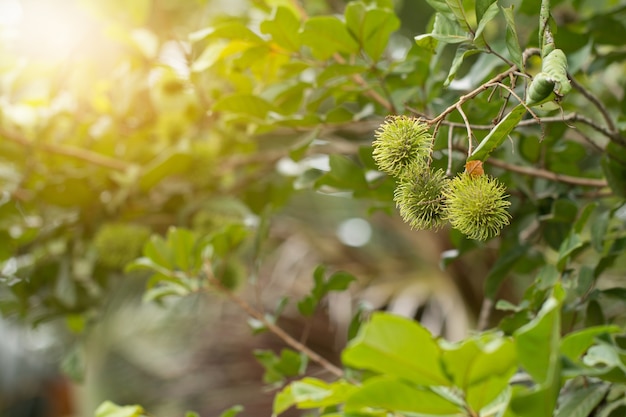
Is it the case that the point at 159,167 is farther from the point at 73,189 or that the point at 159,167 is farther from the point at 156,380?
the point at 156,380

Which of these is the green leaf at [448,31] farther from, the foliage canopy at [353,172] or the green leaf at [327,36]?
the green leaf at [327,36]

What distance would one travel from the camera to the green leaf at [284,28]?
24.5 inches

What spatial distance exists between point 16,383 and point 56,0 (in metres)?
2.79

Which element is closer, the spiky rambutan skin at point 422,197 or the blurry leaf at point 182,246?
the spiky rambutan skin at point 422,197

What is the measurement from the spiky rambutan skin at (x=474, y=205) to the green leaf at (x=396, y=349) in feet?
0.40

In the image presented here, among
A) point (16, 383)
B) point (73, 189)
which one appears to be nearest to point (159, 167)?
point (73, 189)

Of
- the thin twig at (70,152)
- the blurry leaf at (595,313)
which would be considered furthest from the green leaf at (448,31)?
the thin twig at (70,152)

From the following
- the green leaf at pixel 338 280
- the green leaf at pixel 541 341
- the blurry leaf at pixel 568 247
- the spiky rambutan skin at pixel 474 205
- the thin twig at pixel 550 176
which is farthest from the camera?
the green leaf at pixel 338 280

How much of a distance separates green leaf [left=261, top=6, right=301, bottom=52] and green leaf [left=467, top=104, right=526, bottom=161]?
30 cm

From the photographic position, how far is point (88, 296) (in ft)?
3.27

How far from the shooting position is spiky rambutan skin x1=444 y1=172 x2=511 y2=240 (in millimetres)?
413

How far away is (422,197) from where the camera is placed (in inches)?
16.7

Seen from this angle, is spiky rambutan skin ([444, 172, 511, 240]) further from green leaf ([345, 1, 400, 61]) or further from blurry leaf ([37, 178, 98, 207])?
blurry leaf ([37, 178, 98, 207])

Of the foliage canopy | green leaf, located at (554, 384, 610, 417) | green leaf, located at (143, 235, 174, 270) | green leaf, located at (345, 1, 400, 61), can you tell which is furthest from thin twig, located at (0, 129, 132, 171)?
green leaf, located at (554, 384, 610, 417)
